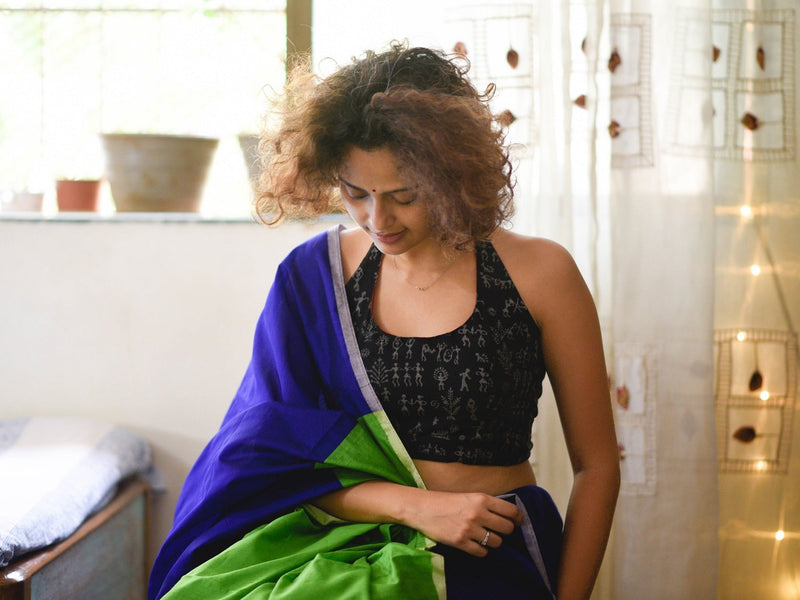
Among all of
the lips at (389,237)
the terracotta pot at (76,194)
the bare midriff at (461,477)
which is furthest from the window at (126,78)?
the bare midriff at (461,477)

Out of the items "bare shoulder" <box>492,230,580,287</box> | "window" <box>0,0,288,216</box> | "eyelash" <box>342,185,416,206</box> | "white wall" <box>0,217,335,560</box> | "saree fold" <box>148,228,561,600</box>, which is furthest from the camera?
"window" <box>0,0,288,216</box>

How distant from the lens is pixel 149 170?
1.98m

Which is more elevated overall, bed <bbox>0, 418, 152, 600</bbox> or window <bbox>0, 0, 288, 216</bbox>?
window <bbox>0, 0, 288, 216</bbox>

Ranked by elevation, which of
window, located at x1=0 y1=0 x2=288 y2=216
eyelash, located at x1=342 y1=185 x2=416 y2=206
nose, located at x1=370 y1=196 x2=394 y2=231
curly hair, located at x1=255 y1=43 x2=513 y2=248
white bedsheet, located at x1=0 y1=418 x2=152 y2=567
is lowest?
white bedsheet, located at x1=0 y1=418 x2=152 y2=567

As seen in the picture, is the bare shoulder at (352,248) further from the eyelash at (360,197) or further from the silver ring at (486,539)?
the silver ring at (486,539)

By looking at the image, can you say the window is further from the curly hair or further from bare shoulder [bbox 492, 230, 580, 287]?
bare shoulder [bbox 492, 230, 580, 287]

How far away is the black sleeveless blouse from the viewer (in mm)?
1260

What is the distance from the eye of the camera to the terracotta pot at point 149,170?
1975 millimetres

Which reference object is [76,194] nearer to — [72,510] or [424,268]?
[72,510]

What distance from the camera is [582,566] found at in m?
1.28

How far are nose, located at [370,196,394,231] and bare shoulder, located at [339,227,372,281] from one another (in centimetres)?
21

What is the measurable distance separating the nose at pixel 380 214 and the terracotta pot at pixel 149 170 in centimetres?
93

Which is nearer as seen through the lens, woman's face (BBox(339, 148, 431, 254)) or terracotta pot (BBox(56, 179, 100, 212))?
woman's face (BBox(339, 148, 431, 254))

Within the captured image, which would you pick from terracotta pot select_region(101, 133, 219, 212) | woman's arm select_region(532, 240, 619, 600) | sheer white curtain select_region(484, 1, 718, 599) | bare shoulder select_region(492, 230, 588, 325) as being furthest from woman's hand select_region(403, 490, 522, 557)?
terracotta pot select_region(101, 133, 219, 212)
